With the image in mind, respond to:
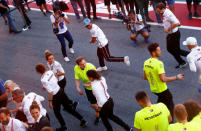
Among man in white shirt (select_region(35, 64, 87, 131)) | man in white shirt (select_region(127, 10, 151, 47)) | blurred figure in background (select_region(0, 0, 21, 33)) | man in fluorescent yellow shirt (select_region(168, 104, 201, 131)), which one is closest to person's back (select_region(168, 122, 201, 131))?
man in fluorescent yellow shirt (select_region(168, 104, 201, 131))

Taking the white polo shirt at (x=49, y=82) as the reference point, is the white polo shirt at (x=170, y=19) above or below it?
above

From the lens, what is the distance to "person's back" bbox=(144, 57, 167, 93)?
5203 mm

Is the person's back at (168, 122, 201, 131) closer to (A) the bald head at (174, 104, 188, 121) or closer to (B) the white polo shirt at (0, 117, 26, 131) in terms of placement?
(A) the bald head at (174, 104, 188, 121)

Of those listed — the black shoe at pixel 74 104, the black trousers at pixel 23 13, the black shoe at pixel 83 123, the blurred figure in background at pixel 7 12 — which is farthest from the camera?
the black trousers at pixel 23 13

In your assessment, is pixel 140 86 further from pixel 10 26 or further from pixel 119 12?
pixel 10 26

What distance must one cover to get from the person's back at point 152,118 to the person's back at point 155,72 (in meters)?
1.08

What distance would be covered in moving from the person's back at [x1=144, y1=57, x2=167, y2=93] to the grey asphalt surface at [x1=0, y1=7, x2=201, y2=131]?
4.10ft

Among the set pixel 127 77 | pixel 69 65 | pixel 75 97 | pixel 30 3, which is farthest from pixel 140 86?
pixel 30 3

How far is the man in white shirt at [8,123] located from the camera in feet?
16.2

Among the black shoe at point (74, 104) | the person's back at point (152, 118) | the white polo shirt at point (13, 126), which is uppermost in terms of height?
the person's back at point (152, 118)

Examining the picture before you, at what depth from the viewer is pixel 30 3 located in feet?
52.0

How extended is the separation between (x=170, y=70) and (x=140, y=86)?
1.03m

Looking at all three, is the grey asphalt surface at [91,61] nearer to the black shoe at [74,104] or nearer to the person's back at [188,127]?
the black shoe at [74,104]

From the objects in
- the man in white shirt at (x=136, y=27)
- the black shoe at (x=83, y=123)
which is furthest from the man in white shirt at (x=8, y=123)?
the man in white shirt at (x=136, y=27)
